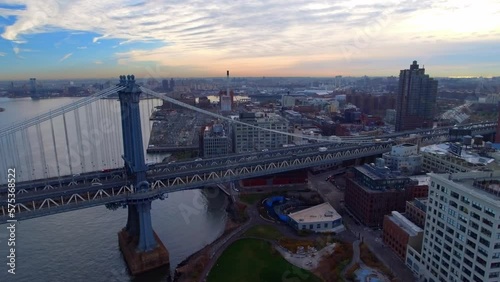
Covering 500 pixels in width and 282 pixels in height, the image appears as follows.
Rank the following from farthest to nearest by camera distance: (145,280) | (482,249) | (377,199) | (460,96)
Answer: (460,96), (377,199), (145,280), (482,249)

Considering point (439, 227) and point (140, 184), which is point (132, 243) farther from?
point (439, 227)

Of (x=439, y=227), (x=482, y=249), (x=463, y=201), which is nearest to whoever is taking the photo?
(x=482, y=249)

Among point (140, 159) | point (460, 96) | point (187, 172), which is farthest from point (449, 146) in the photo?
point (460, 96)

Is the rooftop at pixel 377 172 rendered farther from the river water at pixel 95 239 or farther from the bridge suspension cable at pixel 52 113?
the bridge suspension cable at pixel 52 113

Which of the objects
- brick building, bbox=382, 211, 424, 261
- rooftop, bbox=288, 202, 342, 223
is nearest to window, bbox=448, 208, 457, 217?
brick building, bbox=382, 211, 424, 261

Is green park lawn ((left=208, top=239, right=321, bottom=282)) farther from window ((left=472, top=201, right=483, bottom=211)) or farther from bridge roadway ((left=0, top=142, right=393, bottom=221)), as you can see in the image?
window ((left=472, top=201, right=483, bottom=211))

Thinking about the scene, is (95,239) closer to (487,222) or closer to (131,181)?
(131,181)
